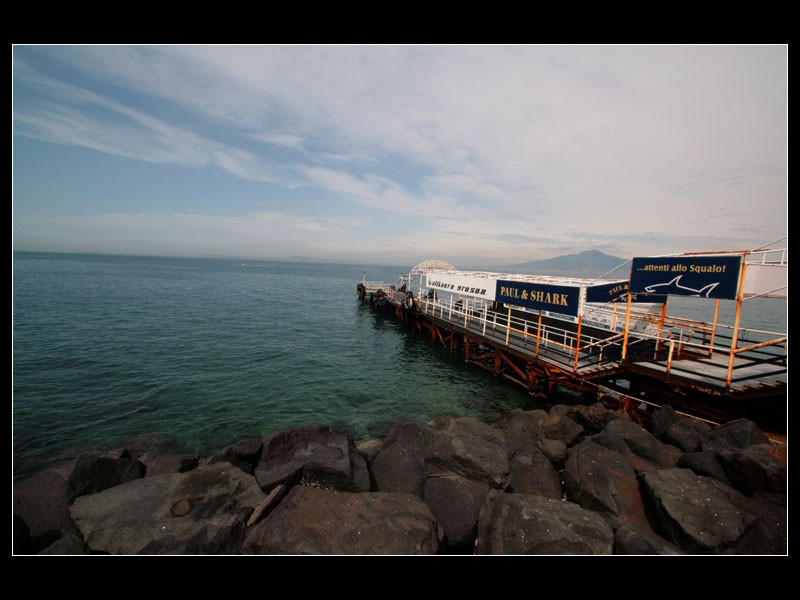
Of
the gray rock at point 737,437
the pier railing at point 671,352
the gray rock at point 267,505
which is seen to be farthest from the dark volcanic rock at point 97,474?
the pier railing at point 671,352

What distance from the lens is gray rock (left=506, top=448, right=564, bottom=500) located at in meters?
6.79

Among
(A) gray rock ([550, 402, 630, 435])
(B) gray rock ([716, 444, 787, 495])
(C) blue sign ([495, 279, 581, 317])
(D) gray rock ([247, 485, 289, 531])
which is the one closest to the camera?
(D) gray rock ([247, 485, 289, 531])

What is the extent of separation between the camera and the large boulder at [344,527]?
4.87m

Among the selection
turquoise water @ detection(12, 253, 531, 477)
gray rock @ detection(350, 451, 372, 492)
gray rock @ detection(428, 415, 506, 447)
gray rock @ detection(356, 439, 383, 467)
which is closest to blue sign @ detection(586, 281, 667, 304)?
turquoise water @ detection(12, 253, 531, 477)

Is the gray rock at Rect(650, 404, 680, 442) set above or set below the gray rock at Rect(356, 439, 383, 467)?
above

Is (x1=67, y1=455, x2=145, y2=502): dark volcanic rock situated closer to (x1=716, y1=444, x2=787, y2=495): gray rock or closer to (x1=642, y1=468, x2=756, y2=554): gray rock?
(x1=642, y1=468, x2=756, y2=554): gray rock

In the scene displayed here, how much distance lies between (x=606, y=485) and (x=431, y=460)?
3235 mm

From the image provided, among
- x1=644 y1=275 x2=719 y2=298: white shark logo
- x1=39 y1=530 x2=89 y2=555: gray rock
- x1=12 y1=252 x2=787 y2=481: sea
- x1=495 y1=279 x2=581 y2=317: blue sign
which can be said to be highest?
x1=644 y1=275 x2=719 y2=298: white shark logo

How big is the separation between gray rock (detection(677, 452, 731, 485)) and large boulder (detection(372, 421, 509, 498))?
12.8ft

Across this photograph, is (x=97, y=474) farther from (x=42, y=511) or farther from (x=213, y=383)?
(x=213, y=383)

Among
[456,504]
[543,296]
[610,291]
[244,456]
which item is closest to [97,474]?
[244,456]

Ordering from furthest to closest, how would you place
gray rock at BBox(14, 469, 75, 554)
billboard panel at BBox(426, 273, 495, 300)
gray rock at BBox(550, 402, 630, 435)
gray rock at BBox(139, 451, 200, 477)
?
billboard panel at BBox(426, 273, 495, 300) < gray rock at BBox(550, 402, 630, 435) < gray rock at BBox(139, 451, 200, 477) < gray rock at BBox(14, 469, 75, 554)

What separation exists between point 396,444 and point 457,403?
25.6 feet
